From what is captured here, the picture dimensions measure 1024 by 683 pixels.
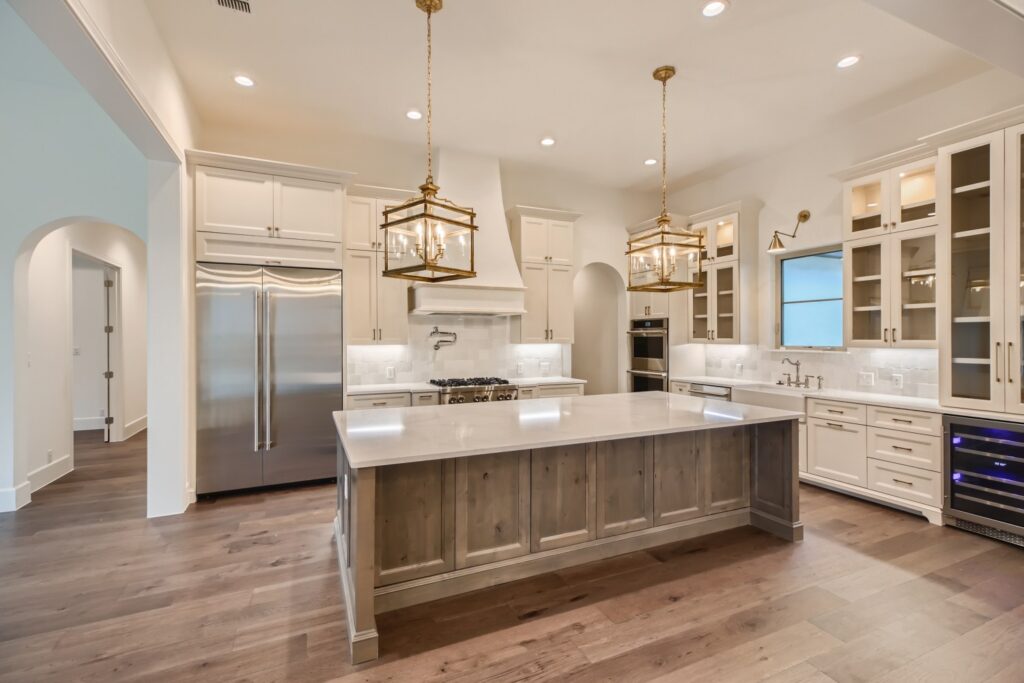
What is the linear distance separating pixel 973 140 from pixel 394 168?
4.94 meters

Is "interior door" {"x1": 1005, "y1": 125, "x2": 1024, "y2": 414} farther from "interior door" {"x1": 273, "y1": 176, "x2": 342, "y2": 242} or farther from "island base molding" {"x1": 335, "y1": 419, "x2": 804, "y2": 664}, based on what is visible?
"interior door" {"x1": 273, "y1": 176, "x2": 342, "y2": 242}

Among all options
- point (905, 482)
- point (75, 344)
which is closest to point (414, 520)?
point (905, 482)

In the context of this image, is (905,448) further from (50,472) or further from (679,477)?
(50,472)

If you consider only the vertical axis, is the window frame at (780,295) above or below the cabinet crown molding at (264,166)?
below

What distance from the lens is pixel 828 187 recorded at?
4.62 meters

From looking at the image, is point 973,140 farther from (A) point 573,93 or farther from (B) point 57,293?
(B) point 57,293

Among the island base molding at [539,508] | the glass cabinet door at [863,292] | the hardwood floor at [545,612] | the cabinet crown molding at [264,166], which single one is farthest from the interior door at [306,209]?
the glass cabinet door at [863,292]

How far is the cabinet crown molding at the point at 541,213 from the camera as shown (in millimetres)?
5441

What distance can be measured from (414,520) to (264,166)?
11.5 feet

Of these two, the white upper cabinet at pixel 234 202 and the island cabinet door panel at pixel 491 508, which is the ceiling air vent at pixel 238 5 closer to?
the white upper cabinet at pixel 234 202

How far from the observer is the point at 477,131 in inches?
185

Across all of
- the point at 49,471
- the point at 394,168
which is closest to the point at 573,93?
the point at 394,168

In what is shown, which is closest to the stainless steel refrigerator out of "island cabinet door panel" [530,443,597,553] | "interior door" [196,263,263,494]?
"interior door" [196,263,263,494]

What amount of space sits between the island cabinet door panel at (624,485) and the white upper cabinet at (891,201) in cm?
292
